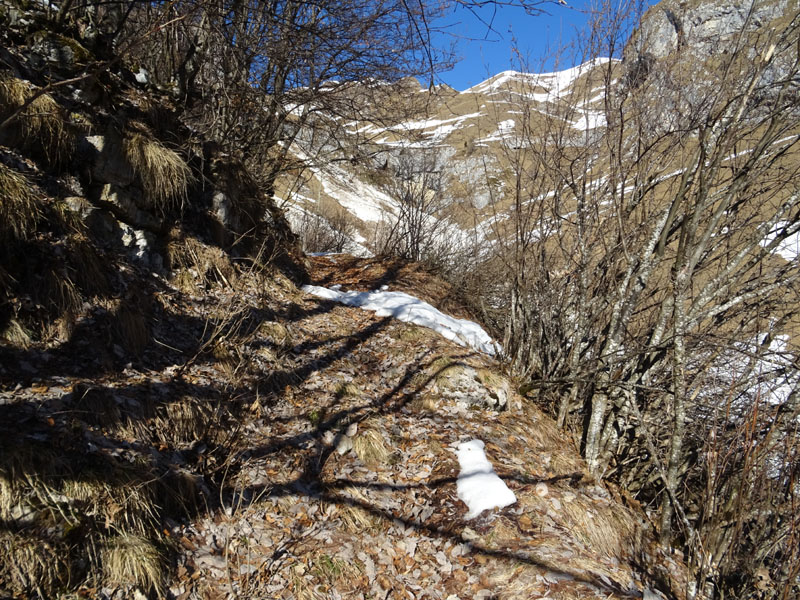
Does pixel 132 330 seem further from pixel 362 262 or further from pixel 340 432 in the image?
pixel 362 262

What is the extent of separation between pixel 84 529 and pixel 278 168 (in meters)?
5.41

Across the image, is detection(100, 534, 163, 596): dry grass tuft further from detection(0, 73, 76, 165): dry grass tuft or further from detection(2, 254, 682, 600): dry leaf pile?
detection(0, 73, 76, 165): dry grass tuft

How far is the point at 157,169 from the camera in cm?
403

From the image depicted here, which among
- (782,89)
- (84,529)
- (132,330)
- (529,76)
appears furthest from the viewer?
(529,76)

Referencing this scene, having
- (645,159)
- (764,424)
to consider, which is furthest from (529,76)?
(764,424)

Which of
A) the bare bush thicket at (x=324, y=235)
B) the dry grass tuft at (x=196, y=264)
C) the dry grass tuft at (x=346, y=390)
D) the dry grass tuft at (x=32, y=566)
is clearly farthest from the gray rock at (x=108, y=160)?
the bare bush thicket at (x=324, y=235)

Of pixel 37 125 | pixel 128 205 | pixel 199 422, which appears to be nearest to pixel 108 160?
pixel 128 205

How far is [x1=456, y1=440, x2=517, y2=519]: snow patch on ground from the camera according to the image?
10.4ft

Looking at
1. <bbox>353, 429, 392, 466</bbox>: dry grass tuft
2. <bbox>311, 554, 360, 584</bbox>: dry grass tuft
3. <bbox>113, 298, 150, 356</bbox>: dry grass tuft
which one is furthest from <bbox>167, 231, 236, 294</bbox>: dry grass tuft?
<bbox>311, 554, 360, 584</bbox>: dry grass tuft

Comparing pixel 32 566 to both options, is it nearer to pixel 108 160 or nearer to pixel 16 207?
pixel 16 207

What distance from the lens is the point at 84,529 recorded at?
206cm

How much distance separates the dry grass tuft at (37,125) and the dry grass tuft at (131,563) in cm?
280

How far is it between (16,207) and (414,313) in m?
3.76

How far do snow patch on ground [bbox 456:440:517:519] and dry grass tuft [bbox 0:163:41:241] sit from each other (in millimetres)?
3327
